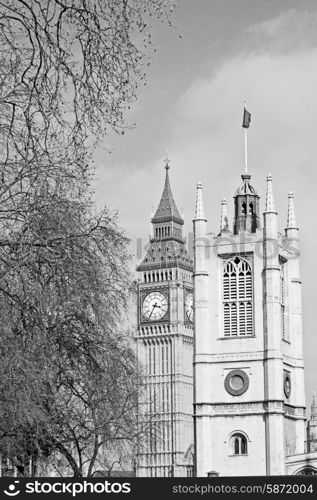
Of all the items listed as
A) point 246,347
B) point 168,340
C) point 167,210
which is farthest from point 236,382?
point 167,210

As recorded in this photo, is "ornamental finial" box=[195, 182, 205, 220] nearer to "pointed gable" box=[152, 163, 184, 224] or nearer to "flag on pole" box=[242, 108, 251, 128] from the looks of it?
"flag on pole" box=[242, 108, 251, 128]

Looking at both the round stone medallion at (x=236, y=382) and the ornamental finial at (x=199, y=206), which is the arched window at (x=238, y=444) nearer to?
the round stone medallion at (x=236, y=382)

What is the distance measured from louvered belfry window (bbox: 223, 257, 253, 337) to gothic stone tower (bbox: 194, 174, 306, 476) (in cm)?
6

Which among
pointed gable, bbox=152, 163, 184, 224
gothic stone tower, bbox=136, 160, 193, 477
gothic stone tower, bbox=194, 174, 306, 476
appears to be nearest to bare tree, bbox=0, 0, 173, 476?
gothic stone tower, bbox=194, 174, 306, 476

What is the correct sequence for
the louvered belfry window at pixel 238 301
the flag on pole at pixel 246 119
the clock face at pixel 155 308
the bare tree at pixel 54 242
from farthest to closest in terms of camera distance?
the clock face at pixel 155 308, the flag on pole at pixel 246 119, the louvered belfry window at pixel 238 301, the bare tree at pixel 54 242

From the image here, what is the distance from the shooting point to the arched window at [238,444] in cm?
6750

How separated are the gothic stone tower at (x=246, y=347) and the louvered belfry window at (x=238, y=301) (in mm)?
61

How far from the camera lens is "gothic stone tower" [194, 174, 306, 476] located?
67.4 meters

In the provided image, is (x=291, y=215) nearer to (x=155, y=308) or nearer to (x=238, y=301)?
(x=238, y=301)

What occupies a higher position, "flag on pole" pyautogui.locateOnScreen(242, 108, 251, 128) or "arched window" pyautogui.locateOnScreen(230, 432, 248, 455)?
"flag on pole" pyautogui.locateOnScreen(242, 108, 251, 128)

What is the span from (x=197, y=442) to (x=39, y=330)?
178 feet

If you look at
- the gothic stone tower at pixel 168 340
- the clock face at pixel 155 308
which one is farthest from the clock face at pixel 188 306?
the clock face at pixel 155 308

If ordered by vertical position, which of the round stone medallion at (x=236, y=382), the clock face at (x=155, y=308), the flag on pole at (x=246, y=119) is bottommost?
the round stone medallion at (x=236, y=382)

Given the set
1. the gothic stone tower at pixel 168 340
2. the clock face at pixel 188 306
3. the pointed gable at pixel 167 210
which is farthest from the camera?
the pointed gable at pixel 167 210
